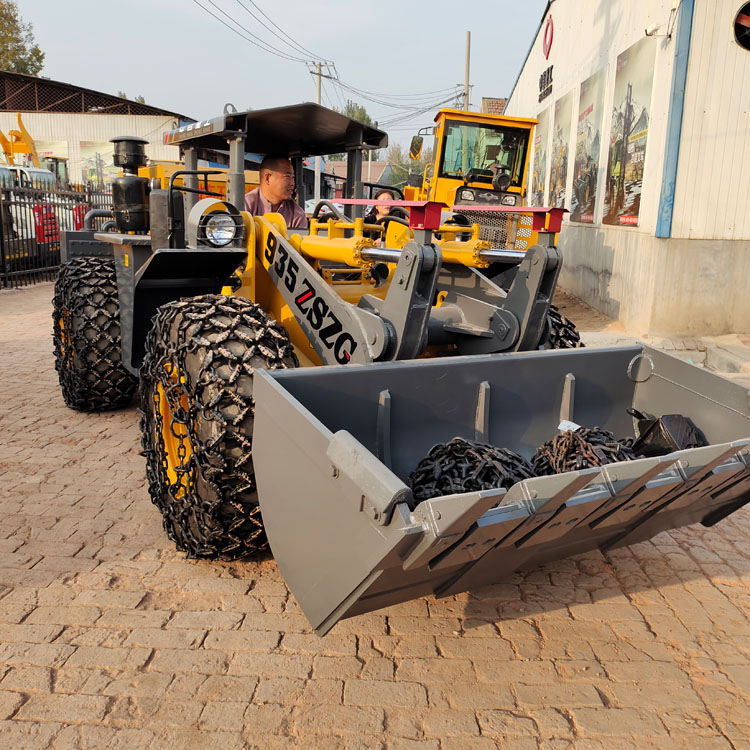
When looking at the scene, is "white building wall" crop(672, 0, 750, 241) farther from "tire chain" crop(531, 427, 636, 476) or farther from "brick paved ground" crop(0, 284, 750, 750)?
"tire chain" crop(531, 427, 636, 476)

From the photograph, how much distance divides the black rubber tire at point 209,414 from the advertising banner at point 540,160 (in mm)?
16564

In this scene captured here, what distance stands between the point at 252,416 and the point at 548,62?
59.1ft

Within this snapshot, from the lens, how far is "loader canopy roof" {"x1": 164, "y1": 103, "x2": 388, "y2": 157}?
12.8 ft

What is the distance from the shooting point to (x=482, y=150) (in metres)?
11.4

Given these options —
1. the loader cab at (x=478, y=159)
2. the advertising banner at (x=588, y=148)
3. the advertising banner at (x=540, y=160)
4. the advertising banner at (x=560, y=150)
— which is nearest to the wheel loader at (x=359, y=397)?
the loader cab at (x=478, y=159)

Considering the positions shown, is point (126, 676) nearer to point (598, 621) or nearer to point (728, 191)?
point (598, 621)

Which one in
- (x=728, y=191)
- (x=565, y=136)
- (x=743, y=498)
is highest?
(x=565, y=136)

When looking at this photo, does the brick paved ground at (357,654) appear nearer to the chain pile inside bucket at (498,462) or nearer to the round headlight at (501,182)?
the chain pile inside bucket at (498,462)

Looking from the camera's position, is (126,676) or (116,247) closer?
(126,676)

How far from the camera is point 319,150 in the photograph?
5.02 metres

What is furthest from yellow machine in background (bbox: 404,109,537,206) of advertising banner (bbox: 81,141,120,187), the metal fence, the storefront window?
advertising banner (bbox: 81,141,120,187)

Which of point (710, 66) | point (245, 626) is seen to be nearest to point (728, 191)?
point (710, 66)

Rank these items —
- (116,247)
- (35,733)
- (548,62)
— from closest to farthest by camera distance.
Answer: (35,733)
(116,247)
(548,62)

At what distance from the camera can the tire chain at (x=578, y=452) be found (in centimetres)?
301
